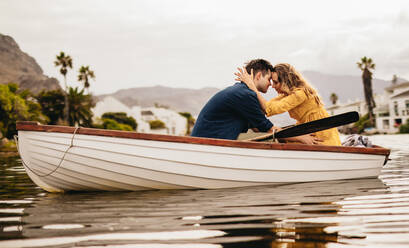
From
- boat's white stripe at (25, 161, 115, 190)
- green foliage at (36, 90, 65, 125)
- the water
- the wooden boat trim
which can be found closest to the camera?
the water

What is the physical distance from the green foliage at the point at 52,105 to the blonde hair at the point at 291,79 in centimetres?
4912

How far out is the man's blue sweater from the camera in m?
5.11

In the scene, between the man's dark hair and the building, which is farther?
the building

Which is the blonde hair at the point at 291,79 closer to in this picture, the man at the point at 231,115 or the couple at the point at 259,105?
the couple at the point at 259,105

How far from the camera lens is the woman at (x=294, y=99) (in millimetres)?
5539

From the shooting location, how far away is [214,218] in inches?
131

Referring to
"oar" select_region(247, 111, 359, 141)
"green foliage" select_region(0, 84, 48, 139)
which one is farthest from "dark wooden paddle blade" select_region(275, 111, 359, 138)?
"green foliage" select_region(0, 84, 48, 139)

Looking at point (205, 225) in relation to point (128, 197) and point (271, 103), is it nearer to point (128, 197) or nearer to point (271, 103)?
point (128, 197)

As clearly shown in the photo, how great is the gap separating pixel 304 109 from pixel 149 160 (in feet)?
8.87

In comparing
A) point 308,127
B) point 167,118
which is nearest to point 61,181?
point 308,127

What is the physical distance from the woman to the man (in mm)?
278

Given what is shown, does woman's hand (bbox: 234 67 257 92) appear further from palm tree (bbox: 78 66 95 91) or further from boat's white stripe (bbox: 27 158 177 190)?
palm tree (bbox: 78 66 95 91)

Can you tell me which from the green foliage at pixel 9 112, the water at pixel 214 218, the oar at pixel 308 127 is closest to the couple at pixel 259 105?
the oar at pixel 308 127

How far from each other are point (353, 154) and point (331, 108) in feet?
325
